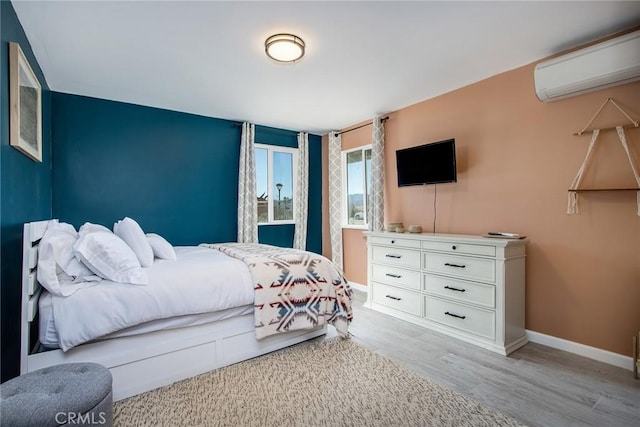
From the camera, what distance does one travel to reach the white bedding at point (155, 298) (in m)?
1.80

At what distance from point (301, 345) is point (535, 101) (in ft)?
9.82

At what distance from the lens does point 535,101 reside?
9.15 ft

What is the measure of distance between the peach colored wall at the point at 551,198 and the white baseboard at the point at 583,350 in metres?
0.04

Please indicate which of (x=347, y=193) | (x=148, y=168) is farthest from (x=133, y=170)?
(x=347, y=193)

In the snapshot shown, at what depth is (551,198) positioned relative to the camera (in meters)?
2.70

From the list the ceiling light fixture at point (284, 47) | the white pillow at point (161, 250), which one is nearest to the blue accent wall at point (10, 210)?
the white pillow at point (161, 250)

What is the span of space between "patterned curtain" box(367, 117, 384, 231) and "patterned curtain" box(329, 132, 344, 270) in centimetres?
85

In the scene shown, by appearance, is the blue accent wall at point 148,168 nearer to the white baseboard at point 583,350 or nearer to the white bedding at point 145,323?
the white bedding at point 145,323

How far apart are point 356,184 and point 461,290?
2.40m

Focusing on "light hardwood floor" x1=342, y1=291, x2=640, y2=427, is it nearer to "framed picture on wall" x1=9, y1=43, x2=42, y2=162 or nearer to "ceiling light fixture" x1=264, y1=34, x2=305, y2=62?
"ceiling light fixture" x1=264, y1=34, x2=305, y2=62

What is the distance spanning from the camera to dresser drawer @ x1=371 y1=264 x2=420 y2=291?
3.28 m

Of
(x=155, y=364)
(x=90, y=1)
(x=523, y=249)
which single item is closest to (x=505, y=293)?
(x=523, y=249)

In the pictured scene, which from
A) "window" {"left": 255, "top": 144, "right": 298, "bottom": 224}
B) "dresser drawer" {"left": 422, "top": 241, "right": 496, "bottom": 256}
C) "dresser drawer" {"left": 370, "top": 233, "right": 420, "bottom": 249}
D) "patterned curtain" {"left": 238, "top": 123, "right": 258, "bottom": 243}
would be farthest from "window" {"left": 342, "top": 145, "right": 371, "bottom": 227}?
"dresser drawer" {"left": 422, "top": 241, "right": 496, "bottom": 256}

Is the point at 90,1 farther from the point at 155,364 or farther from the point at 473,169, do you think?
the point at 473,169
